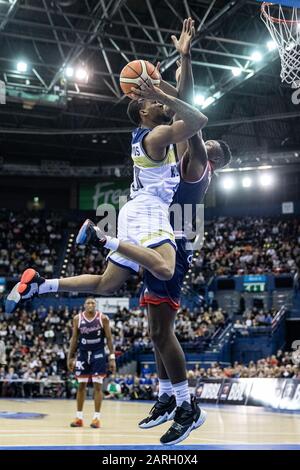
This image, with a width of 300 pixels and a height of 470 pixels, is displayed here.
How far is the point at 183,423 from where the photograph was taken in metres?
5.70

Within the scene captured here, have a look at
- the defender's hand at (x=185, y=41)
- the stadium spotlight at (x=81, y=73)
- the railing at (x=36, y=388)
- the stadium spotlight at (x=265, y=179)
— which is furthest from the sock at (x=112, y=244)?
the stadium spotlight at (x=265, y=179)

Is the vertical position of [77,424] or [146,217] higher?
[146,217]

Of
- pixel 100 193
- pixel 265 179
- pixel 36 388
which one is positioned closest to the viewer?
pixel 36 388

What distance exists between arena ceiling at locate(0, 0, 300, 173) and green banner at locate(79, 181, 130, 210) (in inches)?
116

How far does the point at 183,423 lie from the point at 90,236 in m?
1.82

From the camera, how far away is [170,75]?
27078 millimetres

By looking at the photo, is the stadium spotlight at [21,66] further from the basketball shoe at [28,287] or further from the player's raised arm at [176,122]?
the basketball shoe at [28,287]

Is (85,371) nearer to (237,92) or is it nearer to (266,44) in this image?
(266,44)

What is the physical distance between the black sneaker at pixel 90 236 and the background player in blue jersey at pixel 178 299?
0.62m

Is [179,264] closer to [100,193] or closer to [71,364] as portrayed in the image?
[71,364]

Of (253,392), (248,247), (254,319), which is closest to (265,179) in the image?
(248,247)

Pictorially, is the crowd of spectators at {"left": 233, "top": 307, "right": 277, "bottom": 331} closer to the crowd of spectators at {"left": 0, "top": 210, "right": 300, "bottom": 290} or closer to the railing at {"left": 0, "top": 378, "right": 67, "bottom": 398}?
the crowd of spectators at {"left": 0, "top": 210, "right": 300, "bottom": 290}

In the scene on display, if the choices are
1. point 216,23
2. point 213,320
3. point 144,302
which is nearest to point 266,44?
point 216,23

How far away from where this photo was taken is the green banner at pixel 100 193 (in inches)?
1521
